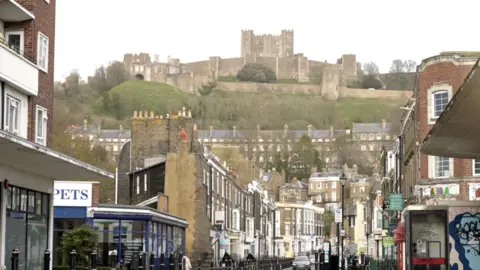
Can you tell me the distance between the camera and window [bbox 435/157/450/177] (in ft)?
156

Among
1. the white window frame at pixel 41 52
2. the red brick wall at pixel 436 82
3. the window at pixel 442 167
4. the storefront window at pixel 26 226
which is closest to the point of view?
the storefront window at pixel 26 226

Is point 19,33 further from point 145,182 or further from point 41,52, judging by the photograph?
point 145,182

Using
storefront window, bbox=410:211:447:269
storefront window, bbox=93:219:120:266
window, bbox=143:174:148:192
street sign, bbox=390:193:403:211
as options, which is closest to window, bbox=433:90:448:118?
street sign, bbox=390:193:403:211

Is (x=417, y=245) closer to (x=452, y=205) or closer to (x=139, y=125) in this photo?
(x=452, y=205)

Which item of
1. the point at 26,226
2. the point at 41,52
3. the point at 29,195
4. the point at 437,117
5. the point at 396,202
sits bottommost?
the point at 26,226

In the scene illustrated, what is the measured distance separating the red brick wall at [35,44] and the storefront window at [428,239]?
13260 millimetres

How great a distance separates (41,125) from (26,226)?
6420mm

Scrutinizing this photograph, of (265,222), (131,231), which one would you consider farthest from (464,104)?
(265,222)

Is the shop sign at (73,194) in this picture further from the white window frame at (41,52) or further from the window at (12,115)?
the window at (12,115)

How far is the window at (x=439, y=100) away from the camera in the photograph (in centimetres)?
4847

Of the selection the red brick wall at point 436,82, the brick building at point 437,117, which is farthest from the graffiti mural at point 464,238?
the red brick wall at point 436,82

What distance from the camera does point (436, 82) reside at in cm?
4853

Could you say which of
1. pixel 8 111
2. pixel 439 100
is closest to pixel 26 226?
pixel 8 111

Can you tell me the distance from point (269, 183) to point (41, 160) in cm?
14202
